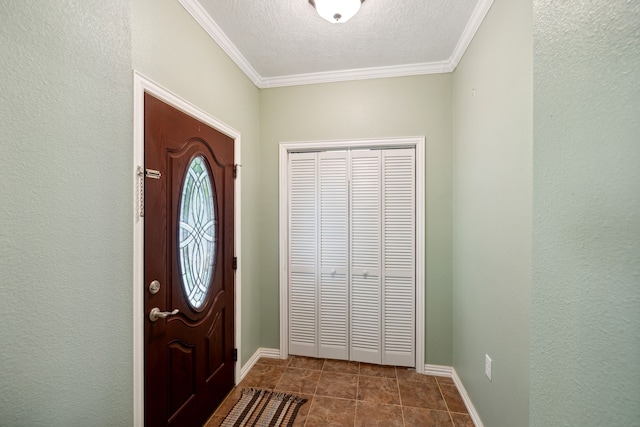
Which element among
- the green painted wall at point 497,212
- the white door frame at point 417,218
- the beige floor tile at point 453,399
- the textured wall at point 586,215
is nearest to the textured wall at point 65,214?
the textured wall at point 586,215

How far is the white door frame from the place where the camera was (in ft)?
7.22

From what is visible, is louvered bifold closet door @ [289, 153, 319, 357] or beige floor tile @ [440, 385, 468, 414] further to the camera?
louvered bifold closet door @ [289, 153, 319, 357]

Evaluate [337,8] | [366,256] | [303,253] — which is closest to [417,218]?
[366,256]

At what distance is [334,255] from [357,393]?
1.11 meters

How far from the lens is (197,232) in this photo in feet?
5.27

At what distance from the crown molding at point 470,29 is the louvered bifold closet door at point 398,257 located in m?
0.81

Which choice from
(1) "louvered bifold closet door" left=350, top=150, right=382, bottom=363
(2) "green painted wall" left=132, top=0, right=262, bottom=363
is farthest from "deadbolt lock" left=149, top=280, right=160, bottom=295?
(1) "louvered bifold closet door" left=350, top=150, right=382, bottom=363

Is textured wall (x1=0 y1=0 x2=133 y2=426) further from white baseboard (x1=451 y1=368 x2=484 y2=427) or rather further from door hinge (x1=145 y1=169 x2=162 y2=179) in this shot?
white baseboard (x1=451 y1=368 x2=484 y2=427)

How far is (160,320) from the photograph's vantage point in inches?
50.4

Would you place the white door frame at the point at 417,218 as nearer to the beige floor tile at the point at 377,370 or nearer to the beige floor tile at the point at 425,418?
the beige floor tile at the point at 377,370

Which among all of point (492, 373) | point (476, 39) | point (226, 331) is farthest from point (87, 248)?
point (476, 39)

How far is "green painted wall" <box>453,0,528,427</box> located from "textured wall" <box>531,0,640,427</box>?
635 mm

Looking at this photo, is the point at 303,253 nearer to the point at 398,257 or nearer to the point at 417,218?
the point at 398,257

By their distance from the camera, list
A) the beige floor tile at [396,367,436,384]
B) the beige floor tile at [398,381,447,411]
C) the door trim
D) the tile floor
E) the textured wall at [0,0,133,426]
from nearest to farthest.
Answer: the textured wall at [0,0,133,426] < the door trim < the tile floor < the beige floor tile at [398,381,447,411] < the beige floor tile at [396,367,436,384]
